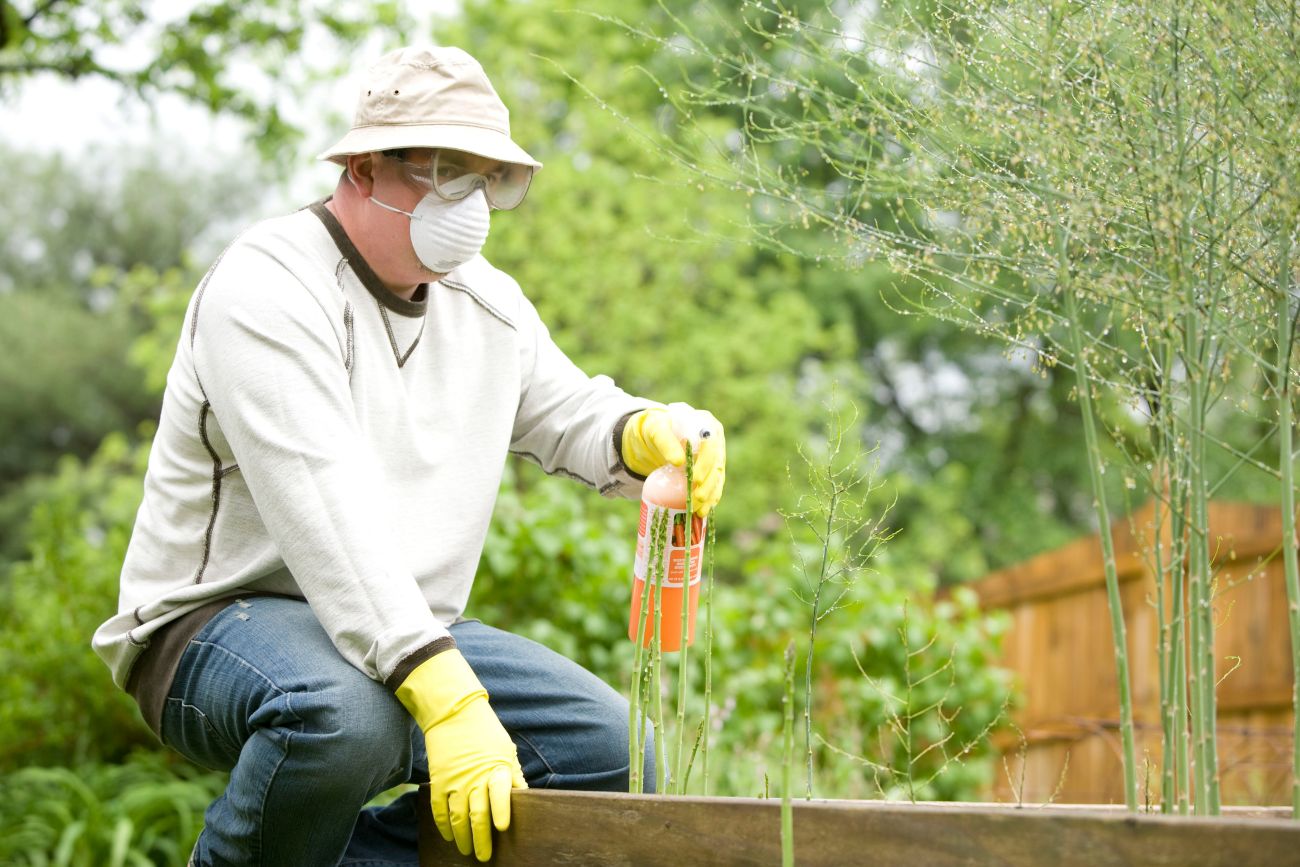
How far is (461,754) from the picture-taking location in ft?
5.86

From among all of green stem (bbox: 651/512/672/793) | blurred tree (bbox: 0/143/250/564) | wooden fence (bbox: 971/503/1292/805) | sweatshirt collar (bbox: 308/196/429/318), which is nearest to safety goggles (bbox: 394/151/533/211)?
sweatshirt collar (bbox: 308/196/429/318)

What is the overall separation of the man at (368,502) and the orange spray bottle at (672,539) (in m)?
0.03

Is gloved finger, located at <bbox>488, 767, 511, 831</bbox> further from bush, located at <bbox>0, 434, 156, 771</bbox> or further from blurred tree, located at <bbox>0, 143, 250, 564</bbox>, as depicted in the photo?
blurred tree, located at <bbox>0, 143, 250, 564</bbox>

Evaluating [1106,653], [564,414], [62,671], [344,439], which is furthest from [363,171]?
[1106,653]

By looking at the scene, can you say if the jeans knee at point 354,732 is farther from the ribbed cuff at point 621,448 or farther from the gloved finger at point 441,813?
the ribbed cuff at point 621,448

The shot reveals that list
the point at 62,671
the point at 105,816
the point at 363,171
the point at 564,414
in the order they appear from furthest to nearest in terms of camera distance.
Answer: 1. the point at 62,671
2. the point at 105,816
3. the point at 564,414
4. the point at 363,171

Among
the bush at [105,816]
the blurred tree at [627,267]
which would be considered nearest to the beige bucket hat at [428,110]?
the bush at [105,816]

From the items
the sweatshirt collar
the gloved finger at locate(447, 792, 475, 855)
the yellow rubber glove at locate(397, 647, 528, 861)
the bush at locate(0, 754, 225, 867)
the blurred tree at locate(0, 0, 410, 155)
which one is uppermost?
the blurred tree at locate(0, 0, 410, 155)

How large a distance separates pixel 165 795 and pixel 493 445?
2087 mm

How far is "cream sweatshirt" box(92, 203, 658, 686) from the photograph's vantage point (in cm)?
185

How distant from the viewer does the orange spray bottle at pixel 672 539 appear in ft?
6.81

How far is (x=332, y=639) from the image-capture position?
1889 millimetres

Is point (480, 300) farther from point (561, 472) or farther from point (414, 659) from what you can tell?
point (414, 659)

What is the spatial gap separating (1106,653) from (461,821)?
18.2 ft
